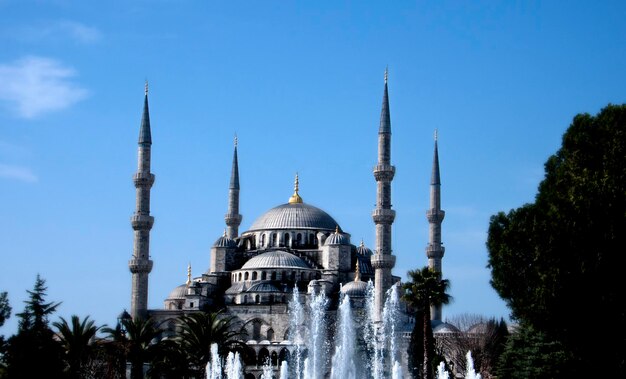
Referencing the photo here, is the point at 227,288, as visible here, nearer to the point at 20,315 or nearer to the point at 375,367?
the point at 375,367

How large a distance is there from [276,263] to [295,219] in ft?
20.1

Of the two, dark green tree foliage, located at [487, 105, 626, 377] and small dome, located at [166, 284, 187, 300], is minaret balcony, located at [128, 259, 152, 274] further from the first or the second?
dark green tree foliage, located at [487, 105, 626, 377]

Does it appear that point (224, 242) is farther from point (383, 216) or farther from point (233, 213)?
point (383, 216)

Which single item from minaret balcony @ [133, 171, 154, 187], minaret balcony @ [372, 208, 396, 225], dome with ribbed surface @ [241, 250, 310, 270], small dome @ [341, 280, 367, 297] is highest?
minaret balcony @ [133, 171, 154, 187]

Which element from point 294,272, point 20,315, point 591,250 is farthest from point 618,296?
point 294,272

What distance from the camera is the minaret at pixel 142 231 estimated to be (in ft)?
213

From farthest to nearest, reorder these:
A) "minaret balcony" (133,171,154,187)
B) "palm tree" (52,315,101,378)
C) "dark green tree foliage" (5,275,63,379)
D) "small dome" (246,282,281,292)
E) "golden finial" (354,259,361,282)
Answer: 1. "golden finial" (354,259,361,282)
2. "small dome" (246,282,281,292)
3. "minaret balcony" (133,171,154,187)
4. "palm tree" (52,315,101,378)
5. "dark green tree foliage" (5,275,63,379)

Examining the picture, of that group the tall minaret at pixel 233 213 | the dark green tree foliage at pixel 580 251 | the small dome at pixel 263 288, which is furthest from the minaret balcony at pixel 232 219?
the dark green tree foliage at pixel 580 251

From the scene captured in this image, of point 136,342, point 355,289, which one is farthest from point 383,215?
point 136,342

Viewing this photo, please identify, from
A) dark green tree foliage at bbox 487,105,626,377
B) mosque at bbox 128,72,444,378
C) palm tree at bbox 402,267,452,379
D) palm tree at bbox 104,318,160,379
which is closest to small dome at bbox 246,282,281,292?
mosque at bbox 128,72,444,378

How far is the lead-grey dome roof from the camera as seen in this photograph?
7819 centimetres

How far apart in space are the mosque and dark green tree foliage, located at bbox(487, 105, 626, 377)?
1127 inches

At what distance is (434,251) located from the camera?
71250mm

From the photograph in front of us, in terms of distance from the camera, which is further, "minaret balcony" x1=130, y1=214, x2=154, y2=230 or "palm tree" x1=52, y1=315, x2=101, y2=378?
"minaret balcony" x1=130, y1=214, x2=154, y2=230
